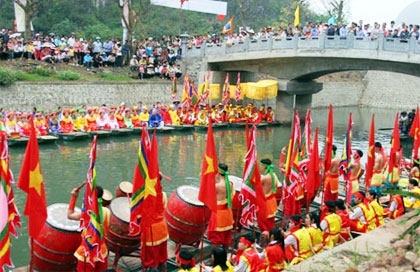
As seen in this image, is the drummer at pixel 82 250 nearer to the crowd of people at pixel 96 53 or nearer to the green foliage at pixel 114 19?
the crowd of people at pixel 96 53

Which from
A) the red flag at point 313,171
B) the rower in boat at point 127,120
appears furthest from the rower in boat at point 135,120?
the red flag at point 313,171

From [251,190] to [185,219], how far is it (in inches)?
45.1

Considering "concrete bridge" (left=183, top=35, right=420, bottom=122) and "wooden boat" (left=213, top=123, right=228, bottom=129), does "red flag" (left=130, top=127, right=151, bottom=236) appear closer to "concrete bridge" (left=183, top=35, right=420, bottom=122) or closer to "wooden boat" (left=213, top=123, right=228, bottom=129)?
"concrete bridge" (left=183, top=35, right=420, bottom=122)

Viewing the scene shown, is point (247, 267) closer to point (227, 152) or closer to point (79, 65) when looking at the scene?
point (227, 152)

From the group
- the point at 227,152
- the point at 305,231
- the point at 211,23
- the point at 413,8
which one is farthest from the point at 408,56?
the point at 413,8

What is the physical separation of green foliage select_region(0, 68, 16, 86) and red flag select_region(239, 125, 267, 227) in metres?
16.8

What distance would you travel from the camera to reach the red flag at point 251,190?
841cm

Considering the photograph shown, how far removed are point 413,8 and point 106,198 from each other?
129965 mm

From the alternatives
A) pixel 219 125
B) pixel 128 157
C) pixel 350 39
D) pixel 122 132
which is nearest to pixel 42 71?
pixel 122 132

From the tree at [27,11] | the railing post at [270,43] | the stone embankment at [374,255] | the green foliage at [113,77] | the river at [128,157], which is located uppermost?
the tree at [27,11]

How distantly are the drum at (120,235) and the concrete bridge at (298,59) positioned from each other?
1606cm

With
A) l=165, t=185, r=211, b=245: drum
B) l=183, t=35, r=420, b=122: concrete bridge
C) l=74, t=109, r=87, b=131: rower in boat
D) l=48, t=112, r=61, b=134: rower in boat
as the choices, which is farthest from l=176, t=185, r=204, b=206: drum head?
l=183, t=35, r=420, b=122: concrete bridge

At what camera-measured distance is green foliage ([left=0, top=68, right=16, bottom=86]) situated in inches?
880

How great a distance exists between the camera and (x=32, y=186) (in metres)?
6.23
